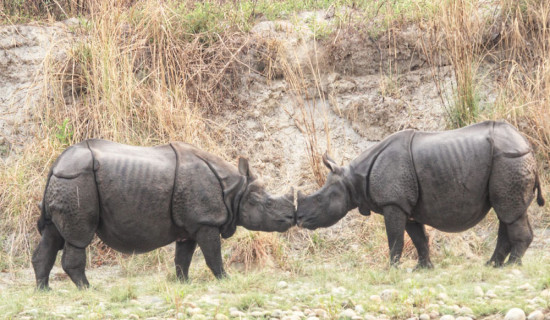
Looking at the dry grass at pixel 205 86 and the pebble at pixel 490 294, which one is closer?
the pebble at pixel 490 294

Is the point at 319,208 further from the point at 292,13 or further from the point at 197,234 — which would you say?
the point at 292,13

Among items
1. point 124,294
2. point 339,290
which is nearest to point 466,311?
point 339,290

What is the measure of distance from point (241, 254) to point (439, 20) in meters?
3.95

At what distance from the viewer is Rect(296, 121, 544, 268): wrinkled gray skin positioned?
6988 millimetres

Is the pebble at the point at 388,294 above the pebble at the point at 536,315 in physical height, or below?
below

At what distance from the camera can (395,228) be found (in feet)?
23.6

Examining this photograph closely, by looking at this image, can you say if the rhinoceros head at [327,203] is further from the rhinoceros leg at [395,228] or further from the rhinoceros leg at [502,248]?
the rhinoceros leg at [502,248]

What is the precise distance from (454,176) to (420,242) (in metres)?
0.80

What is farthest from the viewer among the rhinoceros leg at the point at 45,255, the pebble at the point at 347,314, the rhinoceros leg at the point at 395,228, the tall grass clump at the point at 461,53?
the tall grass clump at the point at 461,53

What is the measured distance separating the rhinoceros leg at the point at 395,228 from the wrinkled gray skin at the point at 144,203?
0.94 metres

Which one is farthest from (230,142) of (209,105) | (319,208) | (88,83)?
(319,208)

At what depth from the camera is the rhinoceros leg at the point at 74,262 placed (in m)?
6.77

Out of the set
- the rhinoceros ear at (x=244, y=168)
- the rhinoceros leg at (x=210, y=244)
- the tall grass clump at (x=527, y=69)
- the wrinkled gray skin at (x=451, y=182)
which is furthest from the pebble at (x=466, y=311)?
the tall grass clump at (x=527, y=69)

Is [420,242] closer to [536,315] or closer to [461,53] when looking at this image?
[536,315]
